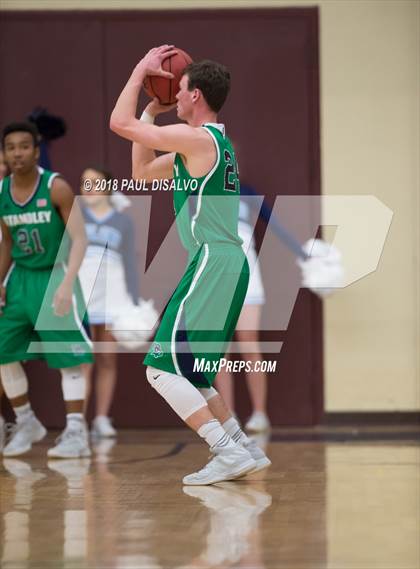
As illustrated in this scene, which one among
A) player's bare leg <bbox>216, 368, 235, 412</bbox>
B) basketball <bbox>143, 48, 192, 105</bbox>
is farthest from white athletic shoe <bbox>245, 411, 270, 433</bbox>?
basketball <bbox>143, 48, 192, 105</bbox>

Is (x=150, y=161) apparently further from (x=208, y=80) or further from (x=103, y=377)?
(x=103, y=377)

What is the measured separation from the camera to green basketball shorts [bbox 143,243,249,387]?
4.71 metres

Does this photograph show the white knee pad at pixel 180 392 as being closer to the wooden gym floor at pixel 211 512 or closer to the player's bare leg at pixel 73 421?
the wooden gym floor at pixel 211 512

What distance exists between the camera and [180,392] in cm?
471

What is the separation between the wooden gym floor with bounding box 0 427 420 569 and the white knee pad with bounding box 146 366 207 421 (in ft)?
1.12

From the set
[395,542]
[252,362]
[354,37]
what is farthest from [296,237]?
[395,542]

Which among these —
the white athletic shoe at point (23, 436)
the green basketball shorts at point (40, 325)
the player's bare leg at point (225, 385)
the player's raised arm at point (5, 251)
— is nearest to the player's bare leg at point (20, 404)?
the white athletic shoe at point (23, 436)

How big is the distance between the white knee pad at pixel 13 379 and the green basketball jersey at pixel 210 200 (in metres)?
1.65

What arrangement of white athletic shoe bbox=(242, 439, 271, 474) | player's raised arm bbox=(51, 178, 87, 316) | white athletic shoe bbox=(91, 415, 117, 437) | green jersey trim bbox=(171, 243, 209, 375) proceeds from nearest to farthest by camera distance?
1. green jersey trim bbox=(171, 243, 209, 375)
2. white athletic shoe bbox=(242, 439, 271, 474)
3. player's raised arm bbox=(51, 178, 87, 316)
4. white athletic shoe bbox=(91, 415, 117, 437)

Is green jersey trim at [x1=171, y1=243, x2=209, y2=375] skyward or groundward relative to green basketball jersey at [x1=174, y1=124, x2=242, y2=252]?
groundward

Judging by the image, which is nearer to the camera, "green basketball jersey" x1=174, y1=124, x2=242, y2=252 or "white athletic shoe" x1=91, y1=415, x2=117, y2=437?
"green basketball jersey" x1=174, y1=124, x2=242, y2=252

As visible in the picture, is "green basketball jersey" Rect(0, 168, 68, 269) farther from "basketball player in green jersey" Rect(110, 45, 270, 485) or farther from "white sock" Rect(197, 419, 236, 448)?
"white sock" Rect(197, 419, 236, 448)

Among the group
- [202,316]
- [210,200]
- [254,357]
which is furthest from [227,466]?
[254,357]

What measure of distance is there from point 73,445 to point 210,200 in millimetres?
1744
